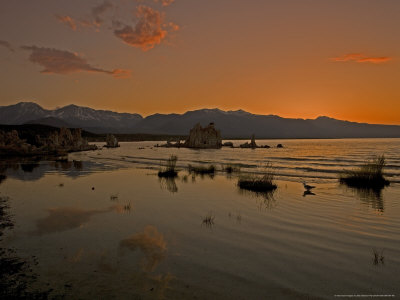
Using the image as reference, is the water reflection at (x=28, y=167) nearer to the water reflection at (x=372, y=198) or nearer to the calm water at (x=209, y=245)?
the calm water at (x=209, y=245)

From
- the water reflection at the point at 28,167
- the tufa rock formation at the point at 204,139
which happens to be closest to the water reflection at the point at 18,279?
the water reflection at the point at 28,167

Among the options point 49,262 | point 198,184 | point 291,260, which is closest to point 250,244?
point 291,260

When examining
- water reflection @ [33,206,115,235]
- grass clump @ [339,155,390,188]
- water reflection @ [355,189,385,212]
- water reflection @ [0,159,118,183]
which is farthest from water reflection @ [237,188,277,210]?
water reflection @ [0,159,118,183]

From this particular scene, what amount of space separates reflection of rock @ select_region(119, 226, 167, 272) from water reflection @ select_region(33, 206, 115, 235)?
8.67ft

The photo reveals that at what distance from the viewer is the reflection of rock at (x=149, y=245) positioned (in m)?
7.12

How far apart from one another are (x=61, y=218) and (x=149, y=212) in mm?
3297

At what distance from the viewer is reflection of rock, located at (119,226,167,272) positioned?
23.4ft

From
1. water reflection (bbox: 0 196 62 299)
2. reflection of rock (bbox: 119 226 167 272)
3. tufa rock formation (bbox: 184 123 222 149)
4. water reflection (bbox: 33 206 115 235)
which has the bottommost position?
water reflection (bbox: 33 206 115 235)

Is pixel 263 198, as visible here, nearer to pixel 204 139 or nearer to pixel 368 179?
pixel 368 179

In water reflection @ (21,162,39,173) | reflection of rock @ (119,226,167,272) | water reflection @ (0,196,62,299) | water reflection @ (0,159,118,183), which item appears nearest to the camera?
water reflection @ (0,196,62,299)

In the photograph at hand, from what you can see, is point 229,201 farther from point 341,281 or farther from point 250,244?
point 341,281

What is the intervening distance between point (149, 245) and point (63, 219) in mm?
4650

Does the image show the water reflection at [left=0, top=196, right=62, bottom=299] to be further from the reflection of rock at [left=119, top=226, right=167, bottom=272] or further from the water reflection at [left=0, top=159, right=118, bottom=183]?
the water reflection at [left=0, top=159, right=118, bottom=183]

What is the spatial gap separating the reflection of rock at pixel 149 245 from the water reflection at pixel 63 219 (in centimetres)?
264
